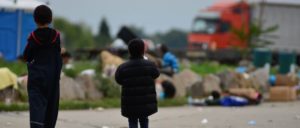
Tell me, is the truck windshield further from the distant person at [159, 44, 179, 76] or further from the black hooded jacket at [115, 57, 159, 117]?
the black hooded jacket at [115, 57, 159, 117]

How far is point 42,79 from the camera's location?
1042 cm

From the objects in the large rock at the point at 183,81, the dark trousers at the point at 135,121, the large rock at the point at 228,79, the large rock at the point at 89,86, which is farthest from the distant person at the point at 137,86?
the large rock at the point at 228,79

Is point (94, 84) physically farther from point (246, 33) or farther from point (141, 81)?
point (246, 33)

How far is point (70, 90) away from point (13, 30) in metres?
5.57

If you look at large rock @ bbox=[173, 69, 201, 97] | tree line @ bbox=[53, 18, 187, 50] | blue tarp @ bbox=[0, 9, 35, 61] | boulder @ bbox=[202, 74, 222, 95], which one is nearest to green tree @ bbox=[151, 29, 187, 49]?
tree line @ bbox=[53, 18, 187, 50]

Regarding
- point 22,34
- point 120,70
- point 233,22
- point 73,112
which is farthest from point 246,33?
point 120,70

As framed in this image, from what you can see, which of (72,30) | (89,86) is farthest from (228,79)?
(72,30)

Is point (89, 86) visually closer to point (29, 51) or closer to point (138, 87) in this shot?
point (138, 87)

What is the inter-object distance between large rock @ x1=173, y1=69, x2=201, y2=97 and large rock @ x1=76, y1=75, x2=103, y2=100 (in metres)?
2.61

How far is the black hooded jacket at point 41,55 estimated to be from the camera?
10414mm

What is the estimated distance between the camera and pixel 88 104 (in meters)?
18.0

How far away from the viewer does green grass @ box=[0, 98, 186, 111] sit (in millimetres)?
16453

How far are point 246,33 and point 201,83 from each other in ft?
81.1

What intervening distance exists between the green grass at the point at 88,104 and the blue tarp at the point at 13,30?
5.33 metres
